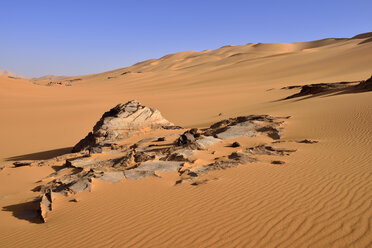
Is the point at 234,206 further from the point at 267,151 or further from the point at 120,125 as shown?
the point at 120,125

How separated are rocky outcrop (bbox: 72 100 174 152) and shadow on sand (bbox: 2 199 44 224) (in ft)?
15.8

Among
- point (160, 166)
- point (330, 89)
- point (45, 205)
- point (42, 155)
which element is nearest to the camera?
point (45, 205)

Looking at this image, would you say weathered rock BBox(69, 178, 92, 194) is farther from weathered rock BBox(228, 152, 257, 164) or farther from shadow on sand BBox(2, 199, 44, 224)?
weathered rock BBox(228, 152, 257, 164)

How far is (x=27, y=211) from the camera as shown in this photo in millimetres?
6152

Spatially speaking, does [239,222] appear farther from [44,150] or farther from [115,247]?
[44,150]

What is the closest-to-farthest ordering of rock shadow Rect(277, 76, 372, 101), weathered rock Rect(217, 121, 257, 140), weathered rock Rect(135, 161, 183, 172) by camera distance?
weathered rock Rect(135, 161, 183, 172), weathered rock Rect(217, 121, 257, 140), rock shadow Rect(277, 76, 372, 101)

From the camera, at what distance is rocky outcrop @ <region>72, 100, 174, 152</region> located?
470 inches

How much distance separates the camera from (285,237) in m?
4.12

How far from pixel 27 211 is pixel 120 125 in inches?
262

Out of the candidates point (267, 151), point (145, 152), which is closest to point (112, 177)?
point (145, 152)

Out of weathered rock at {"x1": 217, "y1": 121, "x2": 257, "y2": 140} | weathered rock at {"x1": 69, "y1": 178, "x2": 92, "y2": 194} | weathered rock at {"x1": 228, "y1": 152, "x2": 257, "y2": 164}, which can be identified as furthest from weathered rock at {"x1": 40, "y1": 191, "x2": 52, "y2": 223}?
weathered rock at {"x1": 217, "y1": 121, "x2": 257, "y2": 140}

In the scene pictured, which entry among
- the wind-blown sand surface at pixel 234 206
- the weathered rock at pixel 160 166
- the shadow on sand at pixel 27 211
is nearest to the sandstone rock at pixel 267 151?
the wind-blown sand surface at pixel 234 206

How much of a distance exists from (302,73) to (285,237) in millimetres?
41456

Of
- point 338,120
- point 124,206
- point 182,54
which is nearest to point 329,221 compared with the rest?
point 124,206
